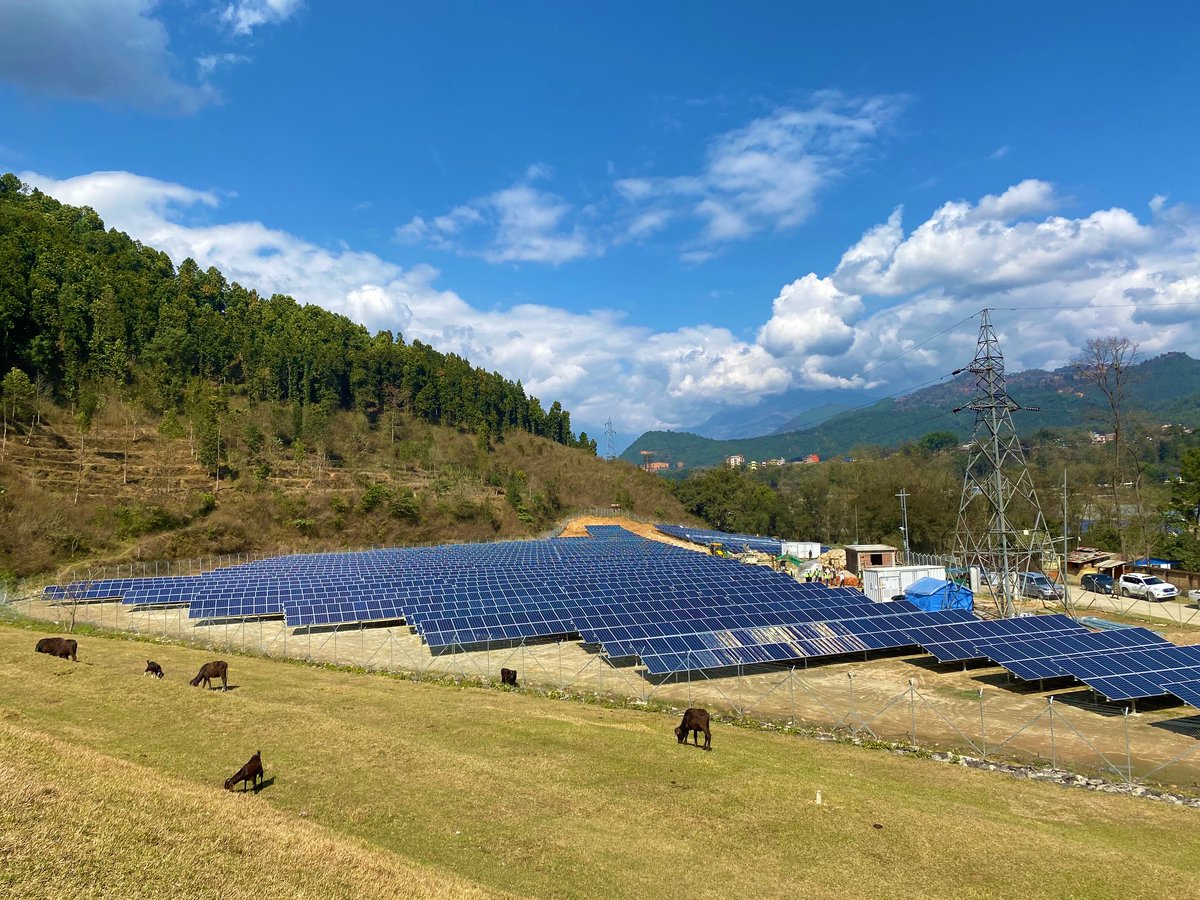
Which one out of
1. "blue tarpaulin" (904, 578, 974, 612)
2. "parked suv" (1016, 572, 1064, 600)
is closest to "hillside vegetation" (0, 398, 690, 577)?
"blue tarpaulin" (904, 578, 974, 612)

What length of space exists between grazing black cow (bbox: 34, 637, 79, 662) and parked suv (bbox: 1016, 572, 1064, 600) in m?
53.5

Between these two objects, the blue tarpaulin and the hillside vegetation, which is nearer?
the blue tarpaulin

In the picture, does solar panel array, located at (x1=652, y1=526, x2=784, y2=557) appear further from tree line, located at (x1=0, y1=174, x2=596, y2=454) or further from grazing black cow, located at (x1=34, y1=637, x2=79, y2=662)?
grazing black cow, located at (x1=34, y1=637, x2=79, y2=662)

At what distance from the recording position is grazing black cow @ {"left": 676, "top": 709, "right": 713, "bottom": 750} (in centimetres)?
1720

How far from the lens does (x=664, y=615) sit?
33.0 meters

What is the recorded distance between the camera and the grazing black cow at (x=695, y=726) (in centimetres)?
1720

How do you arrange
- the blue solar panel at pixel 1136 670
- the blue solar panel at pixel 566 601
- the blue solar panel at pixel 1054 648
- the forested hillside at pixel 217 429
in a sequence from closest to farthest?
the blue solar panel at pixel 1136 670
the blue solar panel at pixel 1054 648
the blue solar panel at pixel 566 601
the forested hillside at pixel 217 429

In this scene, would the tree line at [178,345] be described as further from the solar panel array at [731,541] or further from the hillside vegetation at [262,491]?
the solar panel array at [731,541]

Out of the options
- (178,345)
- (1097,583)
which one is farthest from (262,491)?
(1097,583)

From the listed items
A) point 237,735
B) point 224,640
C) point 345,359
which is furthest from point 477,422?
point 237,735

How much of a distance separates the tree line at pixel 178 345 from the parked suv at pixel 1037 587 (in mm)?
98492

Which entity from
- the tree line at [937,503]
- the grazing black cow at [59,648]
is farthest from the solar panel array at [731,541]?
the grazing black cow at [59,648]

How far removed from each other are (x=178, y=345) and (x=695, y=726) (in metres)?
115

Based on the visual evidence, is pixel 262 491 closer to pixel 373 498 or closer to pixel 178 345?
pixel 373 498
